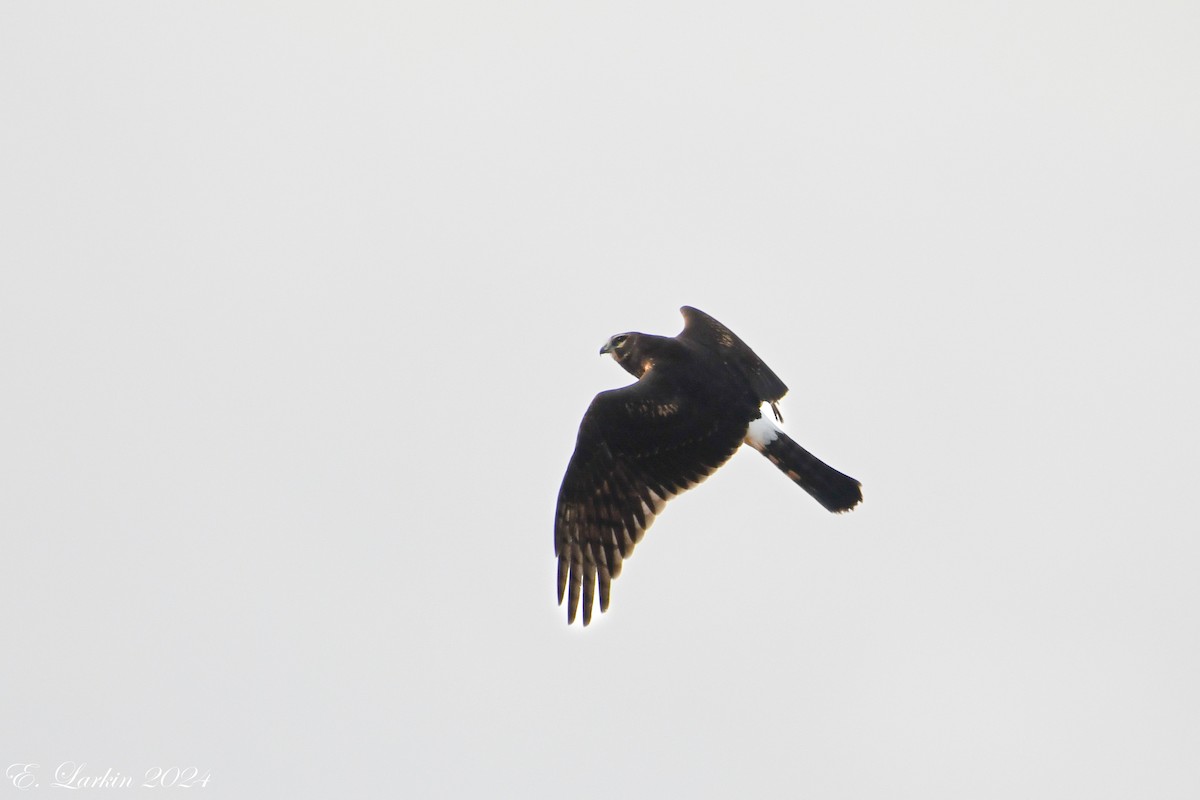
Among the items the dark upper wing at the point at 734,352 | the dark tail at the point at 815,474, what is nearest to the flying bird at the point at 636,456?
the dark tail at the point at 815,474

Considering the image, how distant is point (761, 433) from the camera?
57.3ft

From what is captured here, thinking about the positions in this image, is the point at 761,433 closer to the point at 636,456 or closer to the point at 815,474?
the point at 815,474

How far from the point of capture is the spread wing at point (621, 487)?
55.8 ft

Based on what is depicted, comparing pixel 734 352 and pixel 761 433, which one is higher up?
pixel 734 352

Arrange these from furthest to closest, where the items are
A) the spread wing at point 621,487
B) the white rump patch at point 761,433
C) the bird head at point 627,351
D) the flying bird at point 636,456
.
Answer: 1. the bird head at point 627,351
2. the white rump patch at point 761,433
3. the spread wing at point 621,487
4. the flying bird at point 636,456

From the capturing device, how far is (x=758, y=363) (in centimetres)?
1802

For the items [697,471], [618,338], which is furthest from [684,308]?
[697,471]

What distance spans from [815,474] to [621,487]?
5.04 feet

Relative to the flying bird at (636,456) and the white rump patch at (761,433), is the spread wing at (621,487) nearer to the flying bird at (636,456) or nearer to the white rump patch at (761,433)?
the flying bird at (636,456)

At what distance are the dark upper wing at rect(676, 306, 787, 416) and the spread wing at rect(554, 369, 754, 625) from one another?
689 millimetres

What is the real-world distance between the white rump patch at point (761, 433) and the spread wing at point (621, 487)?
32 cm

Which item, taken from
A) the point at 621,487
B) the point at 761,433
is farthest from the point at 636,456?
the point at 761,433

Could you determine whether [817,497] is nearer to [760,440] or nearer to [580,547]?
[760,440]

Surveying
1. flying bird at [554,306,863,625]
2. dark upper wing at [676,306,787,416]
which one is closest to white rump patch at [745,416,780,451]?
flying bird at [554,306,863,625]
